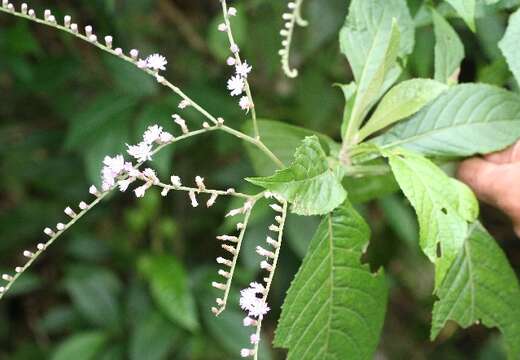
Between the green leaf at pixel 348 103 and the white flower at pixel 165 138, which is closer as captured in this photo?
the white flower at pixel 165 138

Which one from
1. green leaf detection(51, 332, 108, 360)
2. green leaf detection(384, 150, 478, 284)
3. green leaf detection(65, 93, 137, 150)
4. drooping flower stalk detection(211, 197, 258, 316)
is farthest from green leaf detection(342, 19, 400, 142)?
green leaf detection(51, 332, 108, 360)

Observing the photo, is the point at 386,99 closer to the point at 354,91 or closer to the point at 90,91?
the point at 354,91

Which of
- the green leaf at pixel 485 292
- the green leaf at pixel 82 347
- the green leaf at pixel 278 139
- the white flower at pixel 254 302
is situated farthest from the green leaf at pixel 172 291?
the white flower at pixel 254 302

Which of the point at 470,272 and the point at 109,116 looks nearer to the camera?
the point at 470,272

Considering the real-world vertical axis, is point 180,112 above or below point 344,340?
above

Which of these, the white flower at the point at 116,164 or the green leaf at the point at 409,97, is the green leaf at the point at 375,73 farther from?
the white flower at the point at 116,164

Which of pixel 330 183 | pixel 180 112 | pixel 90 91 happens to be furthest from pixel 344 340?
pixel 90 91

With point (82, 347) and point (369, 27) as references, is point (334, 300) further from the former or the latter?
point (82, 347)
